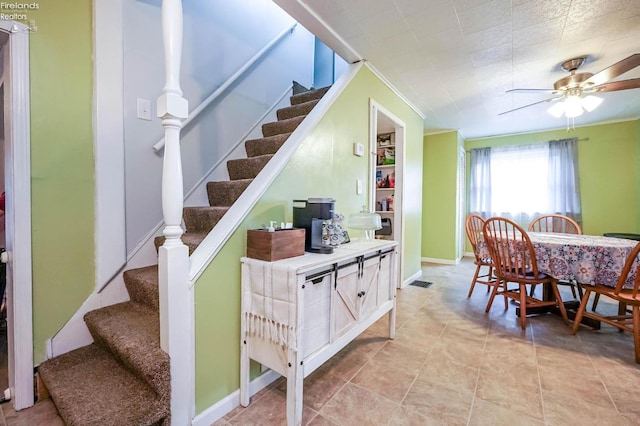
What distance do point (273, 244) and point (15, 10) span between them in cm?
170

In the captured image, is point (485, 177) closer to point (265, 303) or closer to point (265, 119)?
point (265, 119)

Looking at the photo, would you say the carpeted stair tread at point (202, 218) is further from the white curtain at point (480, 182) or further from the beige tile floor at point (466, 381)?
the white curtain at point (480, 182)

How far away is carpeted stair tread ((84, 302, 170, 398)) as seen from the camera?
117 centimetres

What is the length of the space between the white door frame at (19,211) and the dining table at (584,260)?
3507mm

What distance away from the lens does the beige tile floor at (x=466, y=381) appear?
1399mm

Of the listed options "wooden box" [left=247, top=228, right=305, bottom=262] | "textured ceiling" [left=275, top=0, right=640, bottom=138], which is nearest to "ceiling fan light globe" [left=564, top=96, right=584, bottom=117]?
"textured ceiling" [left=275, top=0, right=640, bottom=138]

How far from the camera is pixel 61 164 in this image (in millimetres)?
1510

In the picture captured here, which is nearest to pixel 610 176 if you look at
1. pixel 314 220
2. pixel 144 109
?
pixel 314 220

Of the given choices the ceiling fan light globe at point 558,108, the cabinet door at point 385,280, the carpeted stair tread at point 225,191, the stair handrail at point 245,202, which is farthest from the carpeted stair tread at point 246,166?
the ceiling fan light globe at point 558,108

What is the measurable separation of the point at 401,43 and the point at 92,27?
2.09m

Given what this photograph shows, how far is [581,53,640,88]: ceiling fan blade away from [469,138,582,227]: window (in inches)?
110

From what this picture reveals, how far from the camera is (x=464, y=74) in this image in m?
2.76

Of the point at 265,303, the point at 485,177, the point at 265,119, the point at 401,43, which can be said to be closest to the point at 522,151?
the point at 485,177

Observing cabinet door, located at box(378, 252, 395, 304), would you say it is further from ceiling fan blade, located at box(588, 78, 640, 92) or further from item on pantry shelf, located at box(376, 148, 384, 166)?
ceiling fan blade, located at box(588, 78, 640, 92)
